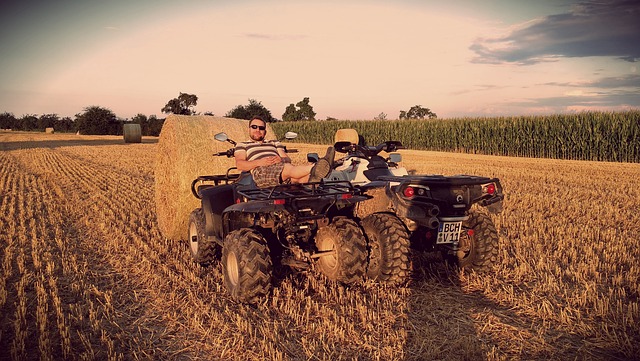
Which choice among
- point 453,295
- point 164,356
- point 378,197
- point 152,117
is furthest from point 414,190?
point 152,117

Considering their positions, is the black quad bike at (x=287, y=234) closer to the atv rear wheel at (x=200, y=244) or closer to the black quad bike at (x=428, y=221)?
the black quad bike at (x=428, y=221)

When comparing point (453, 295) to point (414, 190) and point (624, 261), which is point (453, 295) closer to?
point (414, 190)

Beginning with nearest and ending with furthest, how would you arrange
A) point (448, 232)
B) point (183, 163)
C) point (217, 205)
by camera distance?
point (448, 232) → point (217, 205) → point (183, 163)

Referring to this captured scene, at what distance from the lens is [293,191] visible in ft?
16.3

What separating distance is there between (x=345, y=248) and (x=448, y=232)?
46.1 inches

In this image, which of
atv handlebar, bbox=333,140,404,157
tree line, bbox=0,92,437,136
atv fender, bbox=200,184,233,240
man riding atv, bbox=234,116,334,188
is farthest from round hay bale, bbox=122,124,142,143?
man riding atv, bbox=234,116,334,188

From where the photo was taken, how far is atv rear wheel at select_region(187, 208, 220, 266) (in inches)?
239

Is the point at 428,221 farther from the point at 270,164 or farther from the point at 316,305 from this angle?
the point at 270,164

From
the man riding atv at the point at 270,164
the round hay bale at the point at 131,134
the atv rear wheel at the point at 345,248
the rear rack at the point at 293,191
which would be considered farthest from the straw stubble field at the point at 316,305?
the round hay bale at the point at 131,134

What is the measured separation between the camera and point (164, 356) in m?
3.93

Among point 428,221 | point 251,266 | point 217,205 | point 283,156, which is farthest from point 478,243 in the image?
point 217,205

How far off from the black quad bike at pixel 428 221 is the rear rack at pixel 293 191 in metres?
0.48

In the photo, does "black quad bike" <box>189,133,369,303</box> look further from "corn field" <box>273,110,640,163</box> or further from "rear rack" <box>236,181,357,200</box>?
"corn field" <box>273,110,640,163</box>

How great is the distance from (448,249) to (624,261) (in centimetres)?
245
